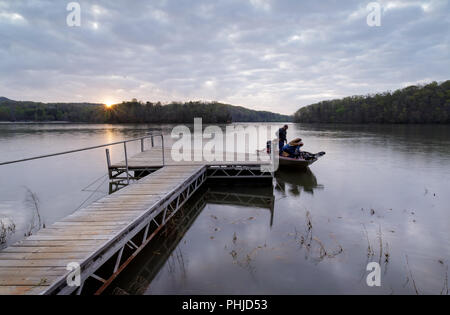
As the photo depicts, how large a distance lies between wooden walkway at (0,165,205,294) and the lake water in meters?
0.87

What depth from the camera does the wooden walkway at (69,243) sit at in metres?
2.57


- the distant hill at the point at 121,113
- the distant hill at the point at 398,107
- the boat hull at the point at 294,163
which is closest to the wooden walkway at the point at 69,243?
the boat hull at the point at 294,163

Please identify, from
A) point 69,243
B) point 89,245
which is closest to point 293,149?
point 89,245

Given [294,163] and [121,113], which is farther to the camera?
[121,113]

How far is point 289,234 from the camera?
5.32m

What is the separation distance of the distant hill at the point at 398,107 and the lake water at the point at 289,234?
7260 cm

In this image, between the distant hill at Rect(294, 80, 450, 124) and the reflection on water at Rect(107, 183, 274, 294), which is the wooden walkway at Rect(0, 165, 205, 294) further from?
the distant hill at Rect(294, 80, 450, 124)

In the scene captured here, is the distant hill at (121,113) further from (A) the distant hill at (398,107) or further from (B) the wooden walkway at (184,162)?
(B) the wooden walkway at (184,162)

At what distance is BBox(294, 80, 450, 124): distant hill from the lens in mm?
62675

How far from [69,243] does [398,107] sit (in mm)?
88327

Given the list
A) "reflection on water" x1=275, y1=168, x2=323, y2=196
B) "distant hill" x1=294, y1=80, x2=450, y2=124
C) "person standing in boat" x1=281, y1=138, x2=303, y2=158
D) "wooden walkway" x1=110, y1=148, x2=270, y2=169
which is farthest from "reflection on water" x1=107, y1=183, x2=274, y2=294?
"distant hill" x1=294, y1=80, x2=450, y2=124

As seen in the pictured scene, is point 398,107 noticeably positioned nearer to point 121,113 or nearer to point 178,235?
point 178,235
